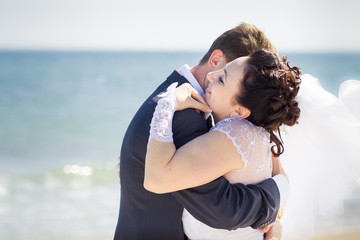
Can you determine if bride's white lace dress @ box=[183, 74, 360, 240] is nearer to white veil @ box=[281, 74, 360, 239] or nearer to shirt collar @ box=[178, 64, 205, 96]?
white veil @ box=[281, 74, 360, 239]

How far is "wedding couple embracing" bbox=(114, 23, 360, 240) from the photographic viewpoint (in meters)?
2.13

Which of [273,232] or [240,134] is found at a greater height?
[240,134]

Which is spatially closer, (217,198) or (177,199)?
(217,198)

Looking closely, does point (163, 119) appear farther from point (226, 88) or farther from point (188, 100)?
point (226, 88)

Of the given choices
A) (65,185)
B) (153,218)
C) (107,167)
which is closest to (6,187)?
(65,185)

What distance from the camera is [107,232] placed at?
6.96m

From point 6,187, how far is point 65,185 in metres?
1.21

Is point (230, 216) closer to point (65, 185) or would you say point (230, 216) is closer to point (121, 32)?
point (65, 185)

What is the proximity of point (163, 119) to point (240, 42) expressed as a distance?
1.00 m

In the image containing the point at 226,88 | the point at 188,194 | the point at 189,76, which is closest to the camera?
the point at 188,194

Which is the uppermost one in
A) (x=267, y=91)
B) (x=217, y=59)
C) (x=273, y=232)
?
(x=217, y=59)

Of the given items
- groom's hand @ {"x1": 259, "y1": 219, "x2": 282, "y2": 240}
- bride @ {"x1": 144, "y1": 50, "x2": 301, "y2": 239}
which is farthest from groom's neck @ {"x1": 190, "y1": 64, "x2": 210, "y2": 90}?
groom's hand @ {"x1": 259, "y1": 219, "x2": 282, "y2": 240}

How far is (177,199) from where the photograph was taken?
2.30 m

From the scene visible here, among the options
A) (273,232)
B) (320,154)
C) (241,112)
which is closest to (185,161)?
(241,112)
